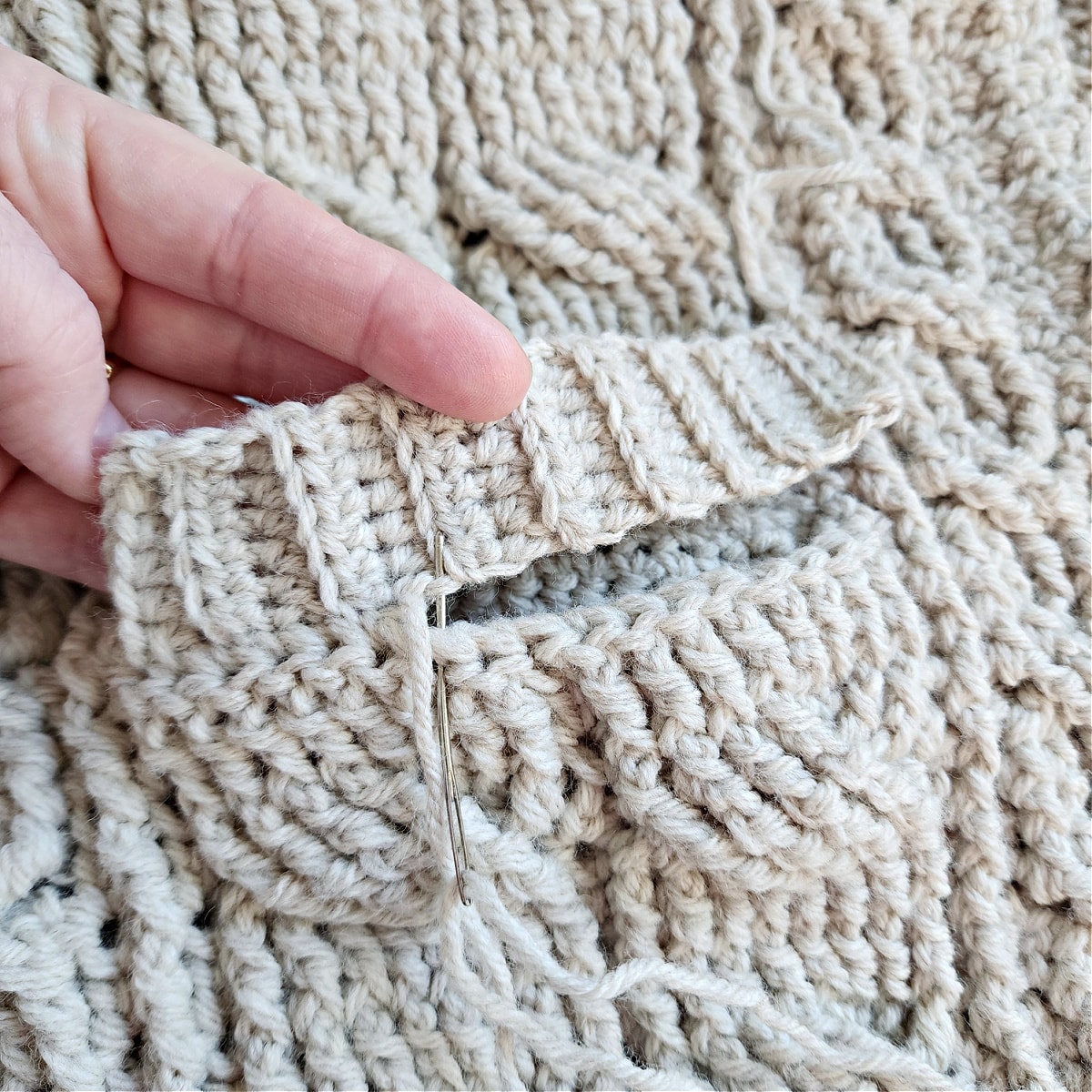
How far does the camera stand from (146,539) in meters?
0.73

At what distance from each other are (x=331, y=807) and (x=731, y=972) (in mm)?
390

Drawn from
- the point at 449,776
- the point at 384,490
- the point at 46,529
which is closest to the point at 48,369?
the point at 46,529

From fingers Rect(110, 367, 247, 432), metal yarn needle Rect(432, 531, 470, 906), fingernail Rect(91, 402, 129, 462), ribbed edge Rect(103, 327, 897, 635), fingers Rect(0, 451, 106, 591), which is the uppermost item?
fingers Rect(110, 367, 247, 432)

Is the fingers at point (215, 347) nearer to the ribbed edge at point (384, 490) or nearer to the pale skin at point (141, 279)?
the pale skin at point (141, 279)

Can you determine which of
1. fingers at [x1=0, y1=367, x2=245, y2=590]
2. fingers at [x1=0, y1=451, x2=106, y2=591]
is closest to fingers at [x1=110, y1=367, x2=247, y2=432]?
fingers at [x1=0, y1=367, x2=245, y2=590]

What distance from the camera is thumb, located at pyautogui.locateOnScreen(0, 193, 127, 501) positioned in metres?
0.70

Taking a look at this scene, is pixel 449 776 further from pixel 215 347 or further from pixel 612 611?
pixel 215 347

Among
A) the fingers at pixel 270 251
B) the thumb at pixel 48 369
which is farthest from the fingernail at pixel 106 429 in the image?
the fingers at pixel 270 251

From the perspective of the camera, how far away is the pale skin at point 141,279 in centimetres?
71

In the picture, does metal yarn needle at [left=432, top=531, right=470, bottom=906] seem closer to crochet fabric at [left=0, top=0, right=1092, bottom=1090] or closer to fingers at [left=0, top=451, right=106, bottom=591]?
crochet fabric at [left=0, top=0, right=1092, bottom=1090]

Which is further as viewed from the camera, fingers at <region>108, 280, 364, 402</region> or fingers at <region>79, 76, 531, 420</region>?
fingers at <region>108, 280, 364, 402</region>

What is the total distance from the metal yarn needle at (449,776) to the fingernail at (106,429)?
13.1 inches

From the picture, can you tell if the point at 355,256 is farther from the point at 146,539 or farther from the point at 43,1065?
the point at 43,1065

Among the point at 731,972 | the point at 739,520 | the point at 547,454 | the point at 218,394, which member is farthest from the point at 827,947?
the point at 218,394
